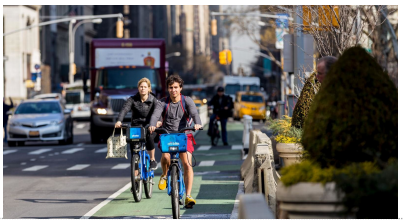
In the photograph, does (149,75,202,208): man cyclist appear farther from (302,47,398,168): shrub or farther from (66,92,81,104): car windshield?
(66,92,81,104): car windshield

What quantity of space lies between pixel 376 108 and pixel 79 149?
2018 cm

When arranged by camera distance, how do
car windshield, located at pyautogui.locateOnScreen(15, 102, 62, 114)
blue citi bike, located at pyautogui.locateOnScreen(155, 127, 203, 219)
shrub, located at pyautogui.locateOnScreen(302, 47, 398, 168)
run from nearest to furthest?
shrub, located at pyautogui.locateOnScreen(302, 47, 398, 168) → blue citi bike, located at pyautogui.locateOnScreen(155, 127, 203, 219) → car windshield, located at pyautogui.locateOnScreen(15, 102, 62, 114)

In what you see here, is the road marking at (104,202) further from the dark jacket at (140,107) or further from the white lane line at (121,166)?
the white lane line at (121,166)

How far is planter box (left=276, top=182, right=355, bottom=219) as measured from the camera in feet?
16.5

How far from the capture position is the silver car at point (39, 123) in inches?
1031

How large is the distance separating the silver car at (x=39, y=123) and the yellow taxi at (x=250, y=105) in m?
25.3

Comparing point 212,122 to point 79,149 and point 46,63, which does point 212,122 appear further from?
point 46,63

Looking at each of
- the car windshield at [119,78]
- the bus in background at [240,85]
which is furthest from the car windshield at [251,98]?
the car windshield at [119,78]

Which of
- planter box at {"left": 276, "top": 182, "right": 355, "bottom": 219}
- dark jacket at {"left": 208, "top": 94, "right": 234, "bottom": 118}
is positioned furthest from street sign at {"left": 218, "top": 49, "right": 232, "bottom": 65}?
planter box at {"left": 276, "top": 182, "right": 355, "bottom": 219}

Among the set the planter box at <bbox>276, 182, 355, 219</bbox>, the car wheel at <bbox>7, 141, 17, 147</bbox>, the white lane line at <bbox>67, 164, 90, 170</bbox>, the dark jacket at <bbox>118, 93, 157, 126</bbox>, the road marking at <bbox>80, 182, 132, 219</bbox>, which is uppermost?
the dark jacket at <bbox>118, 93, 157, 126</bbox>

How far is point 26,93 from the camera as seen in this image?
216 ft

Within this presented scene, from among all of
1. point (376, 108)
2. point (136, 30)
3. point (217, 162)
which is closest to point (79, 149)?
point (217, 162)
